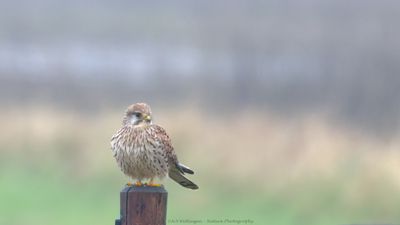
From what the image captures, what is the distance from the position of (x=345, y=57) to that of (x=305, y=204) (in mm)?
1841

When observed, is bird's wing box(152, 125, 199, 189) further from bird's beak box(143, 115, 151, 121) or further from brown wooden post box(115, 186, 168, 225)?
brown wooden post box(115, 186, 168, 225)

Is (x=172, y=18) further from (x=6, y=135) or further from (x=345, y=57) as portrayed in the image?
(x=6, y=135)

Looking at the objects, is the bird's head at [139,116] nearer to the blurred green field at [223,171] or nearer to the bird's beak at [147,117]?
the bird's beak at [147,117]

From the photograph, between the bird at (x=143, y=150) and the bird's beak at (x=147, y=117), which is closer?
the bird at (x=143, y=150)

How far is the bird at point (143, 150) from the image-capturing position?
22.8 ft

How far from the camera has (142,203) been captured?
5.56m

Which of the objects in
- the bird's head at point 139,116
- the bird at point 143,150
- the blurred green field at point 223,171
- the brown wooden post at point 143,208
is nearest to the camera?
the brown wooden post at point 143,208

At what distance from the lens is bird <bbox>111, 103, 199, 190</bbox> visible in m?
6.96

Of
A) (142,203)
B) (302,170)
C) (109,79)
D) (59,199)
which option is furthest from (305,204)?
(142,203)

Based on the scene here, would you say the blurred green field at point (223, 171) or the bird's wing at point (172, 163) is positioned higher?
the blurred green field at point (223, 171)

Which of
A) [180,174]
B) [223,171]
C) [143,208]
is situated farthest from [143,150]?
[223,171]

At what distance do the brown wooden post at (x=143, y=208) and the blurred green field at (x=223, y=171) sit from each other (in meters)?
3.56

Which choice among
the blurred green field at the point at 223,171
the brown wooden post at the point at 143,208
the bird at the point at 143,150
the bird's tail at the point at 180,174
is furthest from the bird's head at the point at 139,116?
the blurred green field at the point at 223,171

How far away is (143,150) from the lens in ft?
23.0
